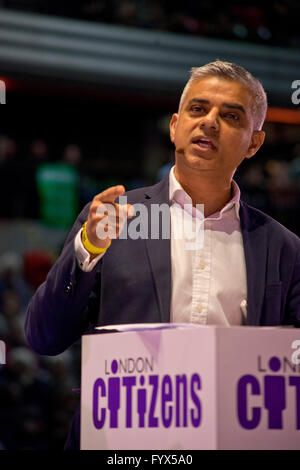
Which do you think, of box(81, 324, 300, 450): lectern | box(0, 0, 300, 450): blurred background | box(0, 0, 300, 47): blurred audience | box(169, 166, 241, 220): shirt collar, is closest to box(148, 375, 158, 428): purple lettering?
box(81, 324, 300, 450): lectern

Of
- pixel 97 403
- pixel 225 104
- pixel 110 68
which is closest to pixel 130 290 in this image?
pixel 97 403

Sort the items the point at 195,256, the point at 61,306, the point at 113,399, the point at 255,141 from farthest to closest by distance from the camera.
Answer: the point at 255,141 → the point at 195,256 → the point at 61,306 → the point at 113,399

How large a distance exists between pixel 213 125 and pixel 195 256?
0.30m

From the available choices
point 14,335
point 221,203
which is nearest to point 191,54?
point 14,335

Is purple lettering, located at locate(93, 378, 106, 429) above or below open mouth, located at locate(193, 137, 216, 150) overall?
below

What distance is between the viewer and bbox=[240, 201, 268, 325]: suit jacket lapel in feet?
5.29

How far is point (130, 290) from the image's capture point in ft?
5.31

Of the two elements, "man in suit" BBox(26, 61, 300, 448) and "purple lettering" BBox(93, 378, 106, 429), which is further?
"man in suit" BBox(26, 61, 300, 448)

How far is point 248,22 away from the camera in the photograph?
7.70 m

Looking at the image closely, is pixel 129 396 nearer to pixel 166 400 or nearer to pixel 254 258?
pixel 166 400

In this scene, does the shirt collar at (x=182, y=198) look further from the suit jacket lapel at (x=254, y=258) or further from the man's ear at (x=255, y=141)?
the man's ear at (x=255, y=141)

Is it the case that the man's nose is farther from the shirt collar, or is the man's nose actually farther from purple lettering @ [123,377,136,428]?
purple lettering @ [123,377,136,428]
